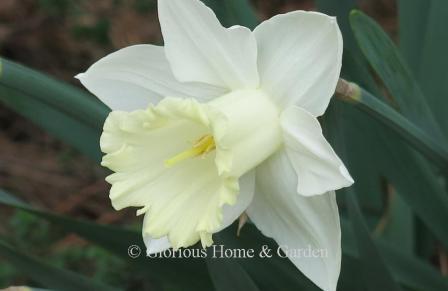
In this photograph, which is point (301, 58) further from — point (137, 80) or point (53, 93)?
point (53, 93)

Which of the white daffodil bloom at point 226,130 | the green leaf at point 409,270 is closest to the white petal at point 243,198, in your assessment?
the white daffodil bloom at point 226,130

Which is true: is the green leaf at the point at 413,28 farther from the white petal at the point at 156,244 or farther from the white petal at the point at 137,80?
the white petal at the point at 156,244

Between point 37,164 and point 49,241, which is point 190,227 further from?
point 37,164

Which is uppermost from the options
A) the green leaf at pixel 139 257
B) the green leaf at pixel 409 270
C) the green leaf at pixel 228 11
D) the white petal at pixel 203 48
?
the white petal at pixel 203 48

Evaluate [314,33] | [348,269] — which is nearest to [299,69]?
[314,33]

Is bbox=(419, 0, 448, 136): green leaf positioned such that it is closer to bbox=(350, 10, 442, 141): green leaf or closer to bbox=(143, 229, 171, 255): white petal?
bbox=(350, 10, 442, 141): green leaf

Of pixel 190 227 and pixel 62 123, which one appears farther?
pixel 62 123

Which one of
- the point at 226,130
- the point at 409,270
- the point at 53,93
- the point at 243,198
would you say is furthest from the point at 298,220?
the point at 409,270
